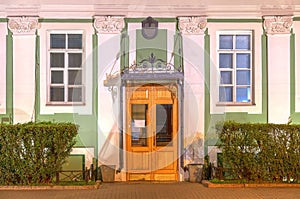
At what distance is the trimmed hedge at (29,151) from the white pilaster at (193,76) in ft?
13.1

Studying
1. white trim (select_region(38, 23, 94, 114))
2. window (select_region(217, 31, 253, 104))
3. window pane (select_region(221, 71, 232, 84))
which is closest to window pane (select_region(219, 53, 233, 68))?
window (select_region(217, 31, 253, 104))

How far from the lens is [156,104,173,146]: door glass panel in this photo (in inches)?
642

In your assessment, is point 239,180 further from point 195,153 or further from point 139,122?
point 139,122

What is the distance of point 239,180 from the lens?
14.4m

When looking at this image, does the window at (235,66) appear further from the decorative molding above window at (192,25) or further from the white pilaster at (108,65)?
the white pilaster at (108,65)

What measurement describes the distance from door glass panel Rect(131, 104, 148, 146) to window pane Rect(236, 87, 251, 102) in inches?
111

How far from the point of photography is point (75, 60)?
16297mm

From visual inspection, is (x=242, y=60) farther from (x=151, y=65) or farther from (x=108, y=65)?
(x=108, y=65)

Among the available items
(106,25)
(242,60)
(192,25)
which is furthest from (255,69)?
(106,25)

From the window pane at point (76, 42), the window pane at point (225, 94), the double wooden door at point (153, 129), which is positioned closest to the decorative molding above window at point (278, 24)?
the window pane at point (225, 94)

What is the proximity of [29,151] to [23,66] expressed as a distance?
309cm

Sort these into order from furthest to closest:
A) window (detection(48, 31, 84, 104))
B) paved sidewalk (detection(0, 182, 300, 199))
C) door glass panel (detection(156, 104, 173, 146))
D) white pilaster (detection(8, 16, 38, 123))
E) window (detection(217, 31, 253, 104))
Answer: window (detection(217, 31, 253, 104)), door glass panel (detection(156, 104, 173, 146)), window (detection(48, 31, 84, 104)), white pilaster (detection(8, 16, 38, 123)), paved sidewalk (detection(0, 182, 300, 199))

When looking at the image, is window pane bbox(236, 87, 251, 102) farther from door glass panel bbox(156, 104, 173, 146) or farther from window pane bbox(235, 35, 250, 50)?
door glass panel bbox(156, 104, 173, 146)

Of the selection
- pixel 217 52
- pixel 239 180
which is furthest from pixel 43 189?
pixel 217 52
